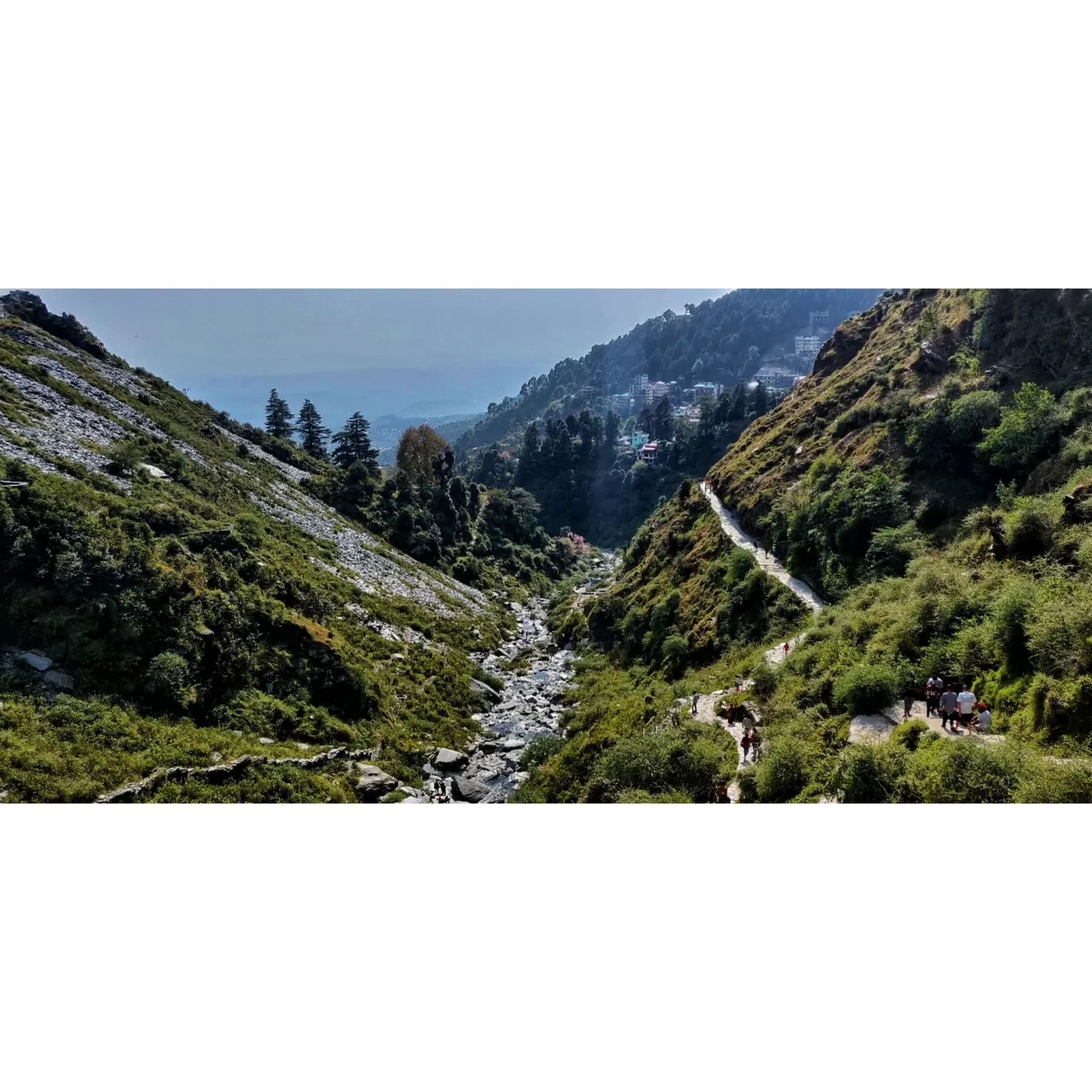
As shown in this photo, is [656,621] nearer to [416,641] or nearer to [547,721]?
[547,721]

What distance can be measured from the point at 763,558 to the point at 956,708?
58.9ft

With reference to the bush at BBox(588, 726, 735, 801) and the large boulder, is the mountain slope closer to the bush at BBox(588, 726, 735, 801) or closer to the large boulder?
the bush at BBox(588, 726, 735, 801)

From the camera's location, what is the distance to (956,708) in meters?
11.6

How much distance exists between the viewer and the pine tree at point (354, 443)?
215 ft

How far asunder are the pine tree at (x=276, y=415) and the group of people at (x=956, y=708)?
233 ft

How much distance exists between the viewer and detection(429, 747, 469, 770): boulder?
18.6 meters

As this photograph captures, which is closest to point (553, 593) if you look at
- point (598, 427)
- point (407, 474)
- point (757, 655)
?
point (407, 474)

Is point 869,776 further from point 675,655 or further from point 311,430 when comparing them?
point 311,430

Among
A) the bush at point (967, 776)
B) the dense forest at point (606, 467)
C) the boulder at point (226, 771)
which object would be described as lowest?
the boulder at point (226, 771)

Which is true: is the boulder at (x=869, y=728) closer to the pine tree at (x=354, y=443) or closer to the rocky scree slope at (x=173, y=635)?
the rocky scree slope at (x=173, y=635)

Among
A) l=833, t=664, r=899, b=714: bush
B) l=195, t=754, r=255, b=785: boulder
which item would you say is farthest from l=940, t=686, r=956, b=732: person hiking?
l=195, t=754, r=255, b=785: boulder

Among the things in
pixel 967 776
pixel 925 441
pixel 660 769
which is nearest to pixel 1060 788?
pixel 967 776

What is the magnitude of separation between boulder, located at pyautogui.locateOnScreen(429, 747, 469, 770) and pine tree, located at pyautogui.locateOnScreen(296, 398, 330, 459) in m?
60.7

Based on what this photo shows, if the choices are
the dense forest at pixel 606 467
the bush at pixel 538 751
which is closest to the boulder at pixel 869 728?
the bush at pixel 538 751
